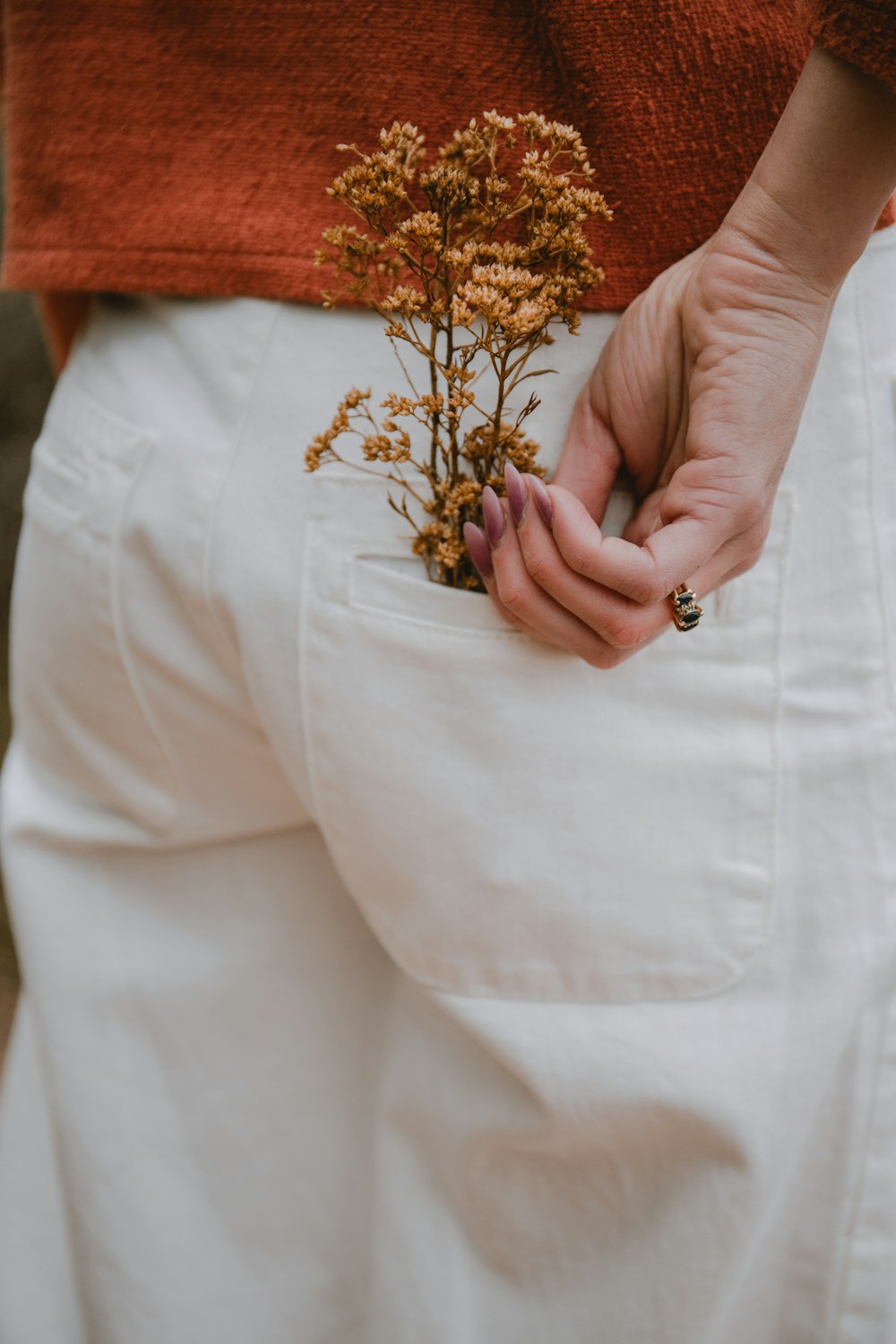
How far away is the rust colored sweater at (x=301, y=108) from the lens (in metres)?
0.63

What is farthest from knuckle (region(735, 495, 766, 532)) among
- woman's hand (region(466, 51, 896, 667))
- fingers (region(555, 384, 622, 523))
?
fingers (region(555, 384, 622, 523))

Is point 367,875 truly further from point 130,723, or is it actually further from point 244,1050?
point 244,1050

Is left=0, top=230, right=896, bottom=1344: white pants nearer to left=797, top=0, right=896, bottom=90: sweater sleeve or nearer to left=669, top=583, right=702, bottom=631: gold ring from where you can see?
left=669, top=583, right=702, bottom=631: gold ring

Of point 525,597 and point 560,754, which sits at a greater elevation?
point 525,597

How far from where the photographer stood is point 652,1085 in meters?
0.73

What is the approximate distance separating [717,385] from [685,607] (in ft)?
0.44

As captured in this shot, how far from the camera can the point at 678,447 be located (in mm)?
682

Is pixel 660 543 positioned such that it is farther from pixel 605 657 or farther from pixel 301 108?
pixel 301 108

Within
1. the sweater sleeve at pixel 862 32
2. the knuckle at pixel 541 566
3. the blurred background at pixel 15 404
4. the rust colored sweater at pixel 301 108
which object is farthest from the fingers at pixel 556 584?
the blurred background at pixel 15 404

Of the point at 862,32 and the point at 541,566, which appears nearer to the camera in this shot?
the point at 862,32

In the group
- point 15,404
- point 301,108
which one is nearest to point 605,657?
point 301,108

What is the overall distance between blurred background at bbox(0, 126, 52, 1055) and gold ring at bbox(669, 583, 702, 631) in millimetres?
2382

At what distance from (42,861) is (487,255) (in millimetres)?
754

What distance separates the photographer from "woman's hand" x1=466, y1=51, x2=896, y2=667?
0.56 m
